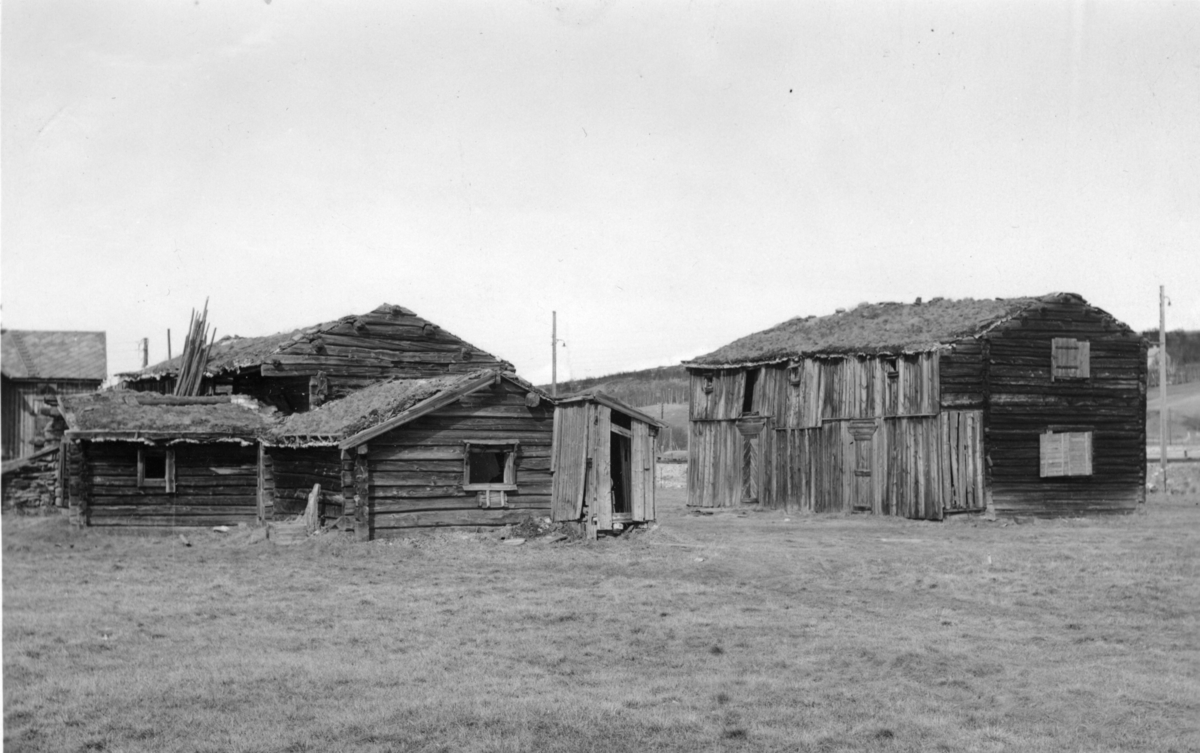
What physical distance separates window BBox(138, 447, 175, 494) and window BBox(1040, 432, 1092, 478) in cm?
2367

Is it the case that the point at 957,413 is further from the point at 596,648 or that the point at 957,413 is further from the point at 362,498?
the point at 596,648

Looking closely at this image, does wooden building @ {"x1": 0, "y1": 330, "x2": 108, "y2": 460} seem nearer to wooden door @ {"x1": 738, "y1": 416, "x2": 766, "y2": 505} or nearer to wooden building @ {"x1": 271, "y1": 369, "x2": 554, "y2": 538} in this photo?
wooden door @ {"x1": 738, "y1": 416, "x2": 766, "y2": 505}

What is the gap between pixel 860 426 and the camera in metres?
34.2

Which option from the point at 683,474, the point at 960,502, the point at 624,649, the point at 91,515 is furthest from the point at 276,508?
the point at 683,474

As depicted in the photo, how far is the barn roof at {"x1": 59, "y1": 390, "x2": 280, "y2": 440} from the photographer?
27.8 meters

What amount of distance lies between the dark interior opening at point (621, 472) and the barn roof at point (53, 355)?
125ft

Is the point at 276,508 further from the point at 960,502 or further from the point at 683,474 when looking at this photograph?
the point at 683,474

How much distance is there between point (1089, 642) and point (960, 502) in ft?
58.5

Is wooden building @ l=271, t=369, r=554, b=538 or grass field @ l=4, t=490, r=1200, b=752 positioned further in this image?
wooden building @ l=271, t=369, r=554, b=538

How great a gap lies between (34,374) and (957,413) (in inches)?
1692

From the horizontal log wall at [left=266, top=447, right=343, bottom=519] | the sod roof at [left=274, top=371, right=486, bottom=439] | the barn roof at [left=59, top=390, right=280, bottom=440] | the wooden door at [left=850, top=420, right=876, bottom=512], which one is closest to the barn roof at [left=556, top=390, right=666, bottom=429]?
the sod roof at [left=274, top=371, right=486, bottom=439]

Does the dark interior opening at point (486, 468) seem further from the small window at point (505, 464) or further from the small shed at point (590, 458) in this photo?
the small shed at point (590, 458)

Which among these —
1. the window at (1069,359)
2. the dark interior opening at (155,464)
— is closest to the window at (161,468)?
the dark interior opening at (155,464)

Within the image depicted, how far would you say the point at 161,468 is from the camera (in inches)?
1139
